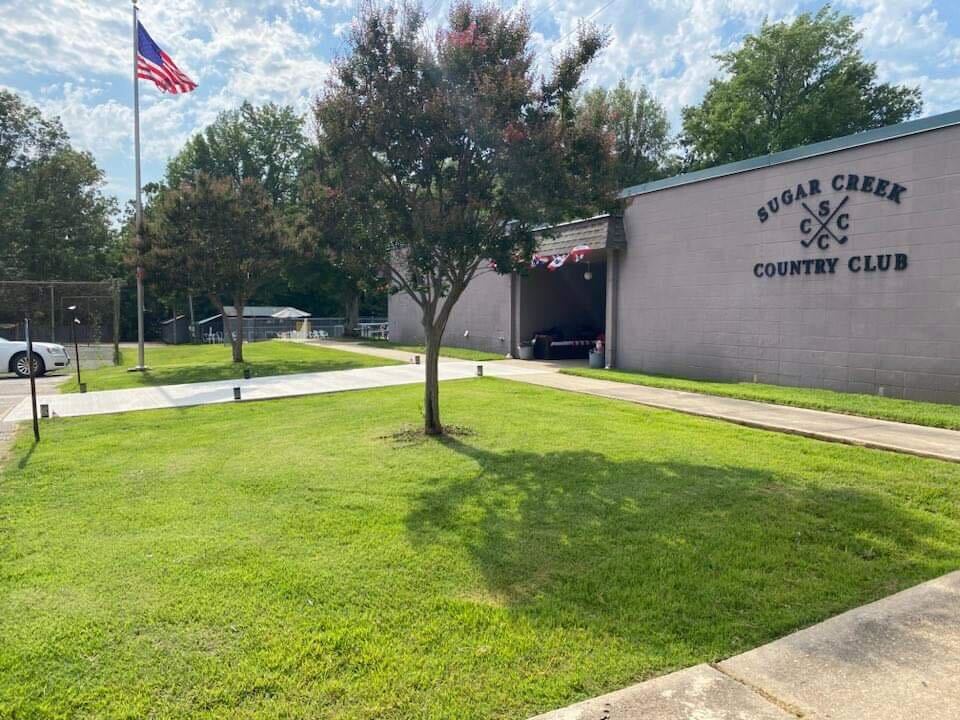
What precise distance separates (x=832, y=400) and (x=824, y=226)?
10.9 feet

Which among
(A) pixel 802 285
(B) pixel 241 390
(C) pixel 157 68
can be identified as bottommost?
(B) pixel 241 390

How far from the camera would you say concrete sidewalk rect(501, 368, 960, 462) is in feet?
22.7

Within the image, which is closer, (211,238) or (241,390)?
(241,390)

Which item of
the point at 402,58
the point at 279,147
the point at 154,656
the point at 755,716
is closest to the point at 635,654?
the point at 755,716

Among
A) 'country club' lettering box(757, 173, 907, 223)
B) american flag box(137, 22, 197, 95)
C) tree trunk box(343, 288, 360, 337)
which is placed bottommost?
tree trunk box(343, 288, 360, 337)

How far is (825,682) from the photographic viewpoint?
2.68 meters

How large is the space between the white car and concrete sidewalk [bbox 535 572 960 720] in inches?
679

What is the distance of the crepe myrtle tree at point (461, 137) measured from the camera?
650 cm

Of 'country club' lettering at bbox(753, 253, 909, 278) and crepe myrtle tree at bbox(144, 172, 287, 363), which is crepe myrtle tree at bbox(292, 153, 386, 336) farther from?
crepe myrtle tree at bbox(144, 172, 287, 363)

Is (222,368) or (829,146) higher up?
(829,146)

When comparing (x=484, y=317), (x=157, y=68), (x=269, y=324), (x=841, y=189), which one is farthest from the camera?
(x=269, y=324)

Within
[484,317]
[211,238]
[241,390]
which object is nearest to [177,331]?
[211,238]

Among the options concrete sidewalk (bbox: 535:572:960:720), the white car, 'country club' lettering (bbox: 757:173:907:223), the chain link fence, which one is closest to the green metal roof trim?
'country club' lettering (bbox: 757:173:907:223)

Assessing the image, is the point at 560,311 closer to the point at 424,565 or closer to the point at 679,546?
the point at 679,546
